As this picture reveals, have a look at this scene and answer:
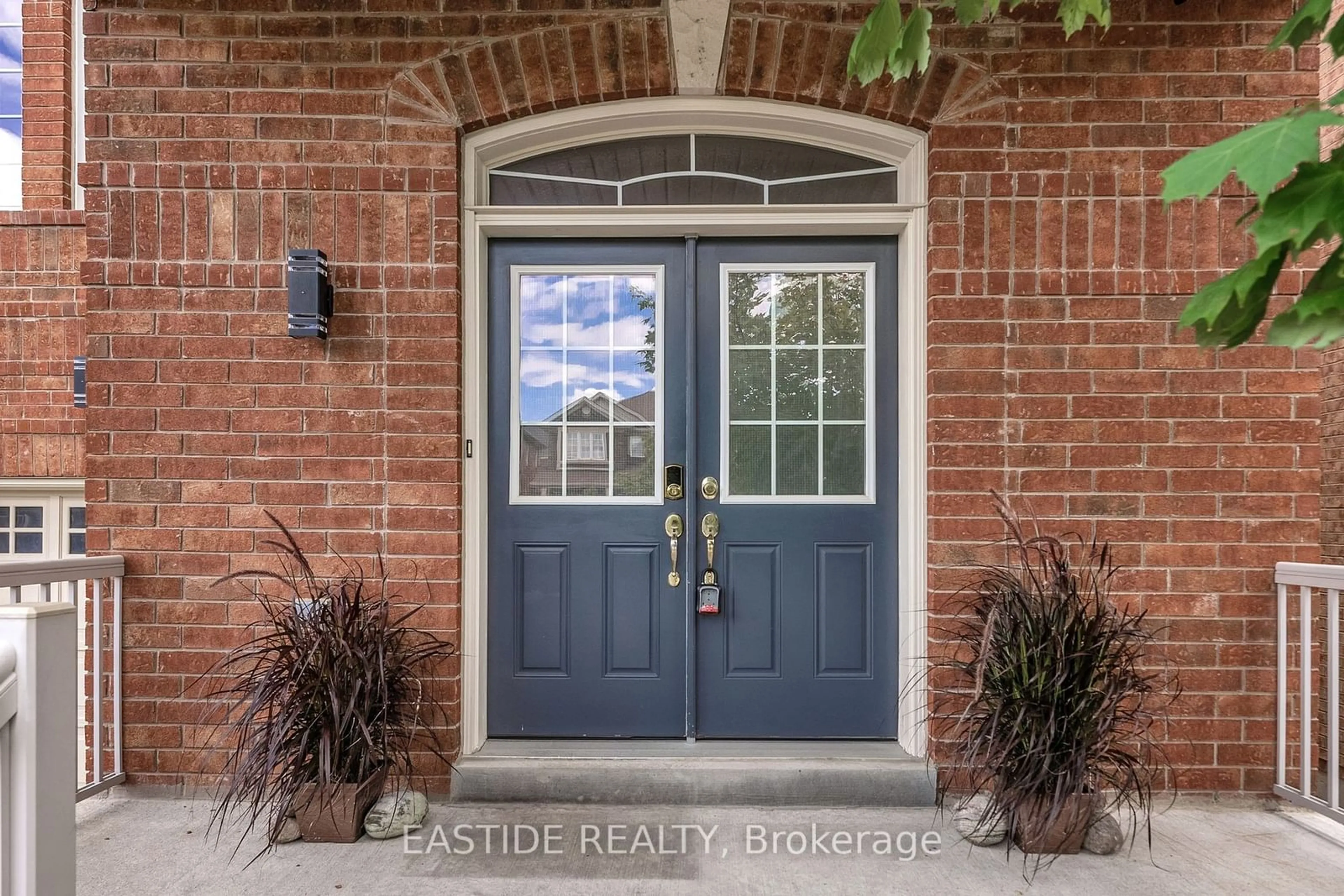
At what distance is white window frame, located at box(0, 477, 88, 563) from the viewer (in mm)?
3988

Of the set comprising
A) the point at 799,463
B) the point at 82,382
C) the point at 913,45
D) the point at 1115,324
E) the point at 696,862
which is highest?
the point at 913,45

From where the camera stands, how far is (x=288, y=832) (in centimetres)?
255

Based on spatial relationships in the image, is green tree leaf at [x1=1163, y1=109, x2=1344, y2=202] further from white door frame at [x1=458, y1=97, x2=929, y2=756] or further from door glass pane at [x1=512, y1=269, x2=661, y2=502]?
door glass pane at [x1=512, y1=269, x2=661, y2=502]

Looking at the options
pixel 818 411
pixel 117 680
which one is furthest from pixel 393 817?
pixel 818 411

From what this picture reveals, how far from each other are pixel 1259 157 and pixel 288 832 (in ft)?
10.4

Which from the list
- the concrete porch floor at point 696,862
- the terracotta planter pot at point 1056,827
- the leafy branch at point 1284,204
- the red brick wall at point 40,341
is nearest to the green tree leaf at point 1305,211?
the leafy branch at point 1284,204

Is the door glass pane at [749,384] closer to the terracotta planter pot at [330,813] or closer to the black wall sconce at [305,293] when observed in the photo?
the black wall sconce at [305,293]

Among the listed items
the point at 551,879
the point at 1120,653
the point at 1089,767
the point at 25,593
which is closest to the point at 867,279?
the point at 1120,653

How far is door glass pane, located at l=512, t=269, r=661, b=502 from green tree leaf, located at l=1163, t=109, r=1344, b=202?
2.33 metres

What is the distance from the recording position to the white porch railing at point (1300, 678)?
2686 millimetres

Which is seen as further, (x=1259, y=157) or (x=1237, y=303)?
(x=1237, y=303)

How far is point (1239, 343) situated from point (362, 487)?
283 cm

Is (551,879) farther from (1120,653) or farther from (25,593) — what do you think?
(25,593)

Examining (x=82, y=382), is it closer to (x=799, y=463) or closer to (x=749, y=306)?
(x=749, y=306)
